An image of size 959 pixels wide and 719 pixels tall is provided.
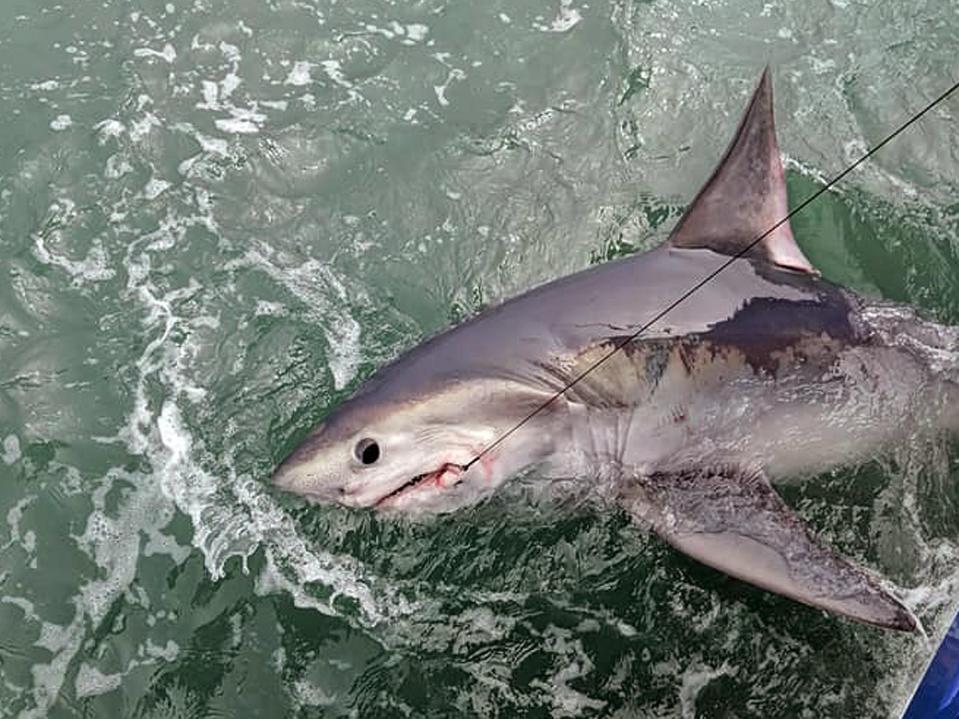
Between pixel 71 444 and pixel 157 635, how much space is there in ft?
3.65

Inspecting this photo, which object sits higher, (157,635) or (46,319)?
(46,319)

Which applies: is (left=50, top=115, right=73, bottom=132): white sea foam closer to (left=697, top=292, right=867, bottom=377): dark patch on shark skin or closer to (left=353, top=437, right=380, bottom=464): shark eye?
(left=353, top=437, right=380, bottom=464): shark eye

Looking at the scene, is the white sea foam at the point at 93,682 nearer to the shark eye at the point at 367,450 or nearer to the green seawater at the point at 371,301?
the green seawater at the point at 371,301

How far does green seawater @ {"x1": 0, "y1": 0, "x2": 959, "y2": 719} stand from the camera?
15.1ft

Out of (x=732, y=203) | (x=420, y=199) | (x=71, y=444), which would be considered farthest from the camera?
(x=420, y=199)

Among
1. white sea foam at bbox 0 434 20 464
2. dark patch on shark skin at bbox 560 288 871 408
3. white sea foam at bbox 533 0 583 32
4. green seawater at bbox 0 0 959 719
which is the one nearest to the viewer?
dark patch on shark skin at bbox 560 288 871 408

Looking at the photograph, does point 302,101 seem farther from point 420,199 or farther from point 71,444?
point 71,444

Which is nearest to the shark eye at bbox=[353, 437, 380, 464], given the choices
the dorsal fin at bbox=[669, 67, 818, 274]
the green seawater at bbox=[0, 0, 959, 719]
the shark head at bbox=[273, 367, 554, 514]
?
the shark head at bbox=[273, 367, 554, 514]

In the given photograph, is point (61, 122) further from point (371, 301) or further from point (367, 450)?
point (367, 450)

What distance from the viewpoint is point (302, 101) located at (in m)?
6.60

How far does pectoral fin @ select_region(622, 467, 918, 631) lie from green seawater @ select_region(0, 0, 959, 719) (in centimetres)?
45

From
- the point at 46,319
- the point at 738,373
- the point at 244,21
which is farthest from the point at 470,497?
the point at 244,21

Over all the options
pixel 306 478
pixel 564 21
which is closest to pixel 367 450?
pixel 306 478

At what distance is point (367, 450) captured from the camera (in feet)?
13.6
